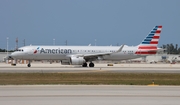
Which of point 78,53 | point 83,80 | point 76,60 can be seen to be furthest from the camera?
point 78,53

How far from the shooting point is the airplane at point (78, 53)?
189 ft

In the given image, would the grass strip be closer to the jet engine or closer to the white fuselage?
the jet engine

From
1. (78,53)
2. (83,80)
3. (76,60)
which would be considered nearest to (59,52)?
(78,53)

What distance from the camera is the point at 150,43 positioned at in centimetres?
6450

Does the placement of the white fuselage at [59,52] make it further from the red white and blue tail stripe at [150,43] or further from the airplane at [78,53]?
the red white and blue tail stripe at [150,43]

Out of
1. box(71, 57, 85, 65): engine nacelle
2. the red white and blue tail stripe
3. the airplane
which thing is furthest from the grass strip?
the red white and blue tail stripe

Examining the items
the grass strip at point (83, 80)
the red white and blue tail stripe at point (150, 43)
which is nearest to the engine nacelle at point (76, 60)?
the red white and blue tail stripe at point (150, 43)

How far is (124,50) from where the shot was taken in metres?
61.9

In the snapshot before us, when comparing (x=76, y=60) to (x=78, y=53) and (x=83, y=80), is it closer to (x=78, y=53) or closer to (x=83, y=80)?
(x=78, y=53)

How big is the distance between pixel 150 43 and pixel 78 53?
13.8 m

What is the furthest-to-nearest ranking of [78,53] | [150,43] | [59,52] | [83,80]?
[150,43]
[78,53]
[59,52]
[83,80]
